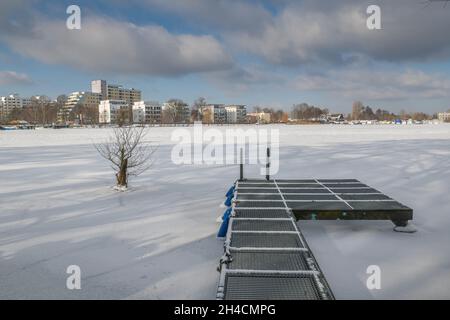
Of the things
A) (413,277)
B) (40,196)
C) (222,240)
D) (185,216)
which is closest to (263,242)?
(222,240)

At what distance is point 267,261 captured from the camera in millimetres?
3955

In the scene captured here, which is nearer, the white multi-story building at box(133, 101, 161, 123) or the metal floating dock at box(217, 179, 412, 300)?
the metal floating dock at box(217, 179, 412, 300)

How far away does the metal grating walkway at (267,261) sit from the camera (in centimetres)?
331

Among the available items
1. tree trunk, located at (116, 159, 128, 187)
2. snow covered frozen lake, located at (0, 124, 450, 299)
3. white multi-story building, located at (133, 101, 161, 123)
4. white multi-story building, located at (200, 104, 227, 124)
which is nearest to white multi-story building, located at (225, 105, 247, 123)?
white multi-story building, located at (200, 104, 227, 124)

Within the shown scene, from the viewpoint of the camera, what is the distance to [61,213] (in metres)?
6.89

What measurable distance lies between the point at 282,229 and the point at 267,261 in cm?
111

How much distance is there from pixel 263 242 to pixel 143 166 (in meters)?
9.92

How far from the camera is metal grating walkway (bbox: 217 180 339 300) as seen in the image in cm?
331
